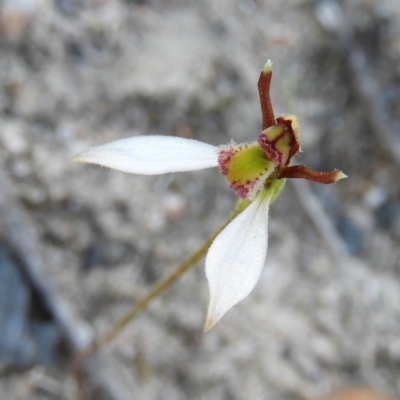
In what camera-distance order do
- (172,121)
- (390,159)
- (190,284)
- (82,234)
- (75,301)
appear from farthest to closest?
1. (390,159)
2. (172,121)
3. (190,284)
4. (82,234)
5. (75,301)

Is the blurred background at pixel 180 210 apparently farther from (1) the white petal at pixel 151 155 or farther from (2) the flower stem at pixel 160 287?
(1) the white petal at pixel 151 155

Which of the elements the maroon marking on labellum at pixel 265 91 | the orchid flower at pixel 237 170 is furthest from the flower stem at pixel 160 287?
the maroon marking on labellum at pixel 265 91

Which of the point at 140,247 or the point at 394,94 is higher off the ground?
the point at 394,94

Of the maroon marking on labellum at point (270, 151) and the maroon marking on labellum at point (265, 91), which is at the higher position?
the maroon marking on labellum at point (265, 91)

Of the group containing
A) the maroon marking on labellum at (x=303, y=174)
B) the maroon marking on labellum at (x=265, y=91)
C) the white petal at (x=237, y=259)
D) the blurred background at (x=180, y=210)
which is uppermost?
the blurred background at (x=180, y=210)

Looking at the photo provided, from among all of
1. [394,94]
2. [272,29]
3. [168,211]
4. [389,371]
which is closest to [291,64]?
[272,29]

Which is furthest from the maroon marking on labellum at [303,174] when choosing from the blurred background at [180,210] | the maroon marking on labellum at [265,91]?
the blurred background at [180,210]

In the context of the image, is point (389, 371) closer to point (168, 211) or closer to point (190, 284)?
point (190, 284)

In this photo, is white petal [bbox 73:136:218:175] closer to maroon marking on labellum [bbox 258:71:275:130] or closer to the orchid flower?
the orchid flower

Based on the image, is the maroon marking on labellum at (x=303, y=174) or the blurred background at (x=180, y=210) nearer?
the maroon marking on labellum at (x=303, y=174)
